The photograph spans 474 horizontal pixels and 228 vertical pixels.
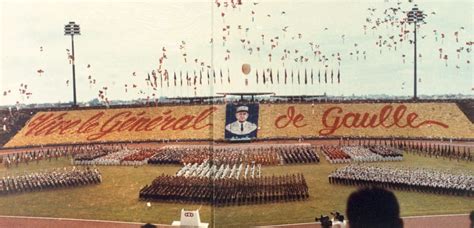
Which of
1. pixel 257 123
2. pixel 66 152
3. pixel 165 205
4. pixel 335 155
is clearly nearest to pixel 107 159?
pixel 66 152

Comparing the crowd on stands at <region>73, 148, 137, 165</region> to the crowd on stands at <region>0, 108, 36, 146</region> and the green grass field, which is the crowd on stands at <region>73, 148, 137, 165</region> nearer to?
the green grass field

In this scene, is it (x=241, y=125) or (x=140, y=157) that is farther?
(x=241, y=125)

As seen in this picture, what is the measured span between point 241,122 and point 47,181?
1066 cm

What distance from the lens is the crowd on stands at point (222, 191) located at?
47.6ft

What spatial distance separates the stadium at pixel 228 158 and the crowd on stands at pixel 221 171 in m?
0.05

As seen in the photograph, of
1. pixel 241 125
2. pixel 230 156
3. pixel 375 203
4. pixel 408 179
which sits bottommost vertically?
pixel 408 179

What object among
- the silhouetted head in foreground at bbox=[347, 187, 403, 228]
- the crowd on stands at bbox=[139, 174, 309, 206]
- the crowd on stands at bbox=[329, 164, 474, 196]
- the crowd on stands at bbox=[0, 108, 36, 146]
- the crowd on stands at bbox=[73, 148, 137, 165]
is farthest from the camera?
the crowd on stands at bbox=[73, 148, 137, 165]

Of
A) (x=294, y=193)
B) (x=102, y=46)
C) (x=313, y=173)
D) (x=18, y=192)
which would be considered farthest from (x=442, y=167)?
(x=18, y=192)

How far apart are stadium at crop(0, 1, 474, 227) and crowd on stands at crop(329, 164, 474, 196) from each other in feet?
0.14

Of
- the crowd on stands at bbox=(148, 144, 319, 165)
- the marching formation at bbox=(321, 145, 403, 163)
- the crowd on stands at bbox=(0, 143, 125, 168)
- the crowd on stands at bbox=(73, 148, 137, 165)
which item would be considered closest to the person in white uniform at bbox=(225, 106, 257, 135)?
the crowd on stands at bbox=(148, 144, 319, 165)

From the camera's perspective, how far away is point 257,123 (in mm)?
23938

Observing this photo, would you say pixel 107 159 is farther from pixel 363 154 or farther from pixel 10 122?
pixel 363 154

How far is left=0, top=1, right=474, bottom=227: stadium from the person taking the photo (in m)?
13.9

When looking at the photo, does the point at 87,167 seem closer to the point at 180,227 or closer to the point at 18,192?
the point at 18,192
